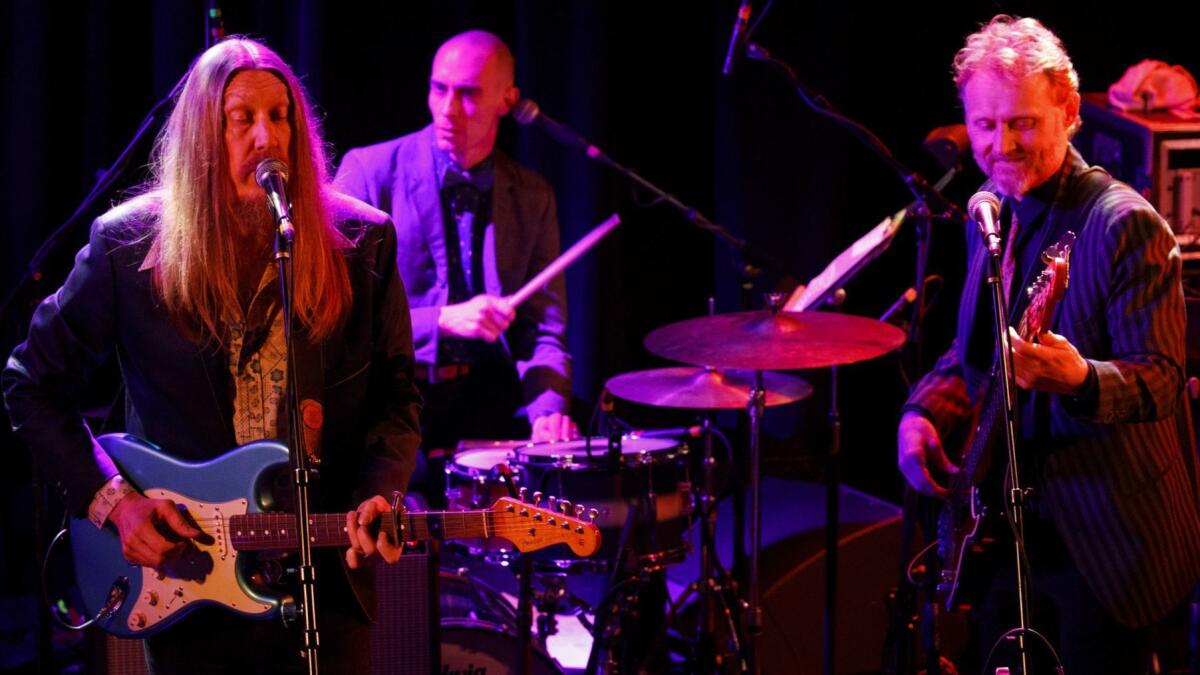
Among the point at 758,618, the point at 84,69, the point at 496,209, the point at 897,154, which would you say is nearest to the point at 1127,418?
the point at 758,618

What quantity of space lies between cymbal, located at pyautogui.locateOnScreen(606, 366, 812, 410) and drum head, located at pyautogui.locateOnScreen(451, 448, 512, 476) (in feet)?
1.34

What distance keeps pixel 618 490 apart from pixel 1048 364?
167 centimetres

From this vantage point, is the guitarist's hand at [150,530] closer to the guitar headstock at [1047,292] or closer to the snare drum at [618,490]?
the snare drum at [618,490]

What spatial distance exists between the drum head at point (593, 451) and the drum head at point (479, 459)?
2.4 inches

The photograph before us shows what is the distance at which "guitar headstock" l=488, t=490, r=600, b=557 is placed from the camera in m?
2.99

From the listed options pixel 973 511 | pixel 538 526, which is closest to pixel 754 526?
pixel 973 511

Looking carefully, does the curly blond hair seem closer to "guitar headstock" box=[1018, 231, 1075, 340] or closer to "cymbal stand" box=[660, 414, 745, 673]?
"guitar headstock" box=[1018, 231, 1075, 340]

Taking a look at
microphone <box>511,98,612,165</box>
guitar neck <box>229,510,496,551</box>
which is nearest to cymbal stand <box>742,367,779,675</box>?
microphone <box>511,98,612,165</box>

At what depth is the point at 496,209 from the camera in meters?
5.05

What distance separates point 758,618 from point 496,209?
1798mm

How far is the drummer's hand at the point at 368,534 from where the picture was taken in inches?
108

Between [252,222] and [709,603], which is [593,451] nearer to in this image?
→ [709,603]

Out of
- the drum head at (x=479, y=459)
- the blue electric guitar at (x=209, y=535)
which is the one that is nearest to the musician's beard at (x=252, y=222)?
the blue electric guitar at (x=209, y=535)

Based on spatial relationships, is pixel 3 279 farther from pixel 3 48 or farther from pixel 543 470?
pixel 543 470
